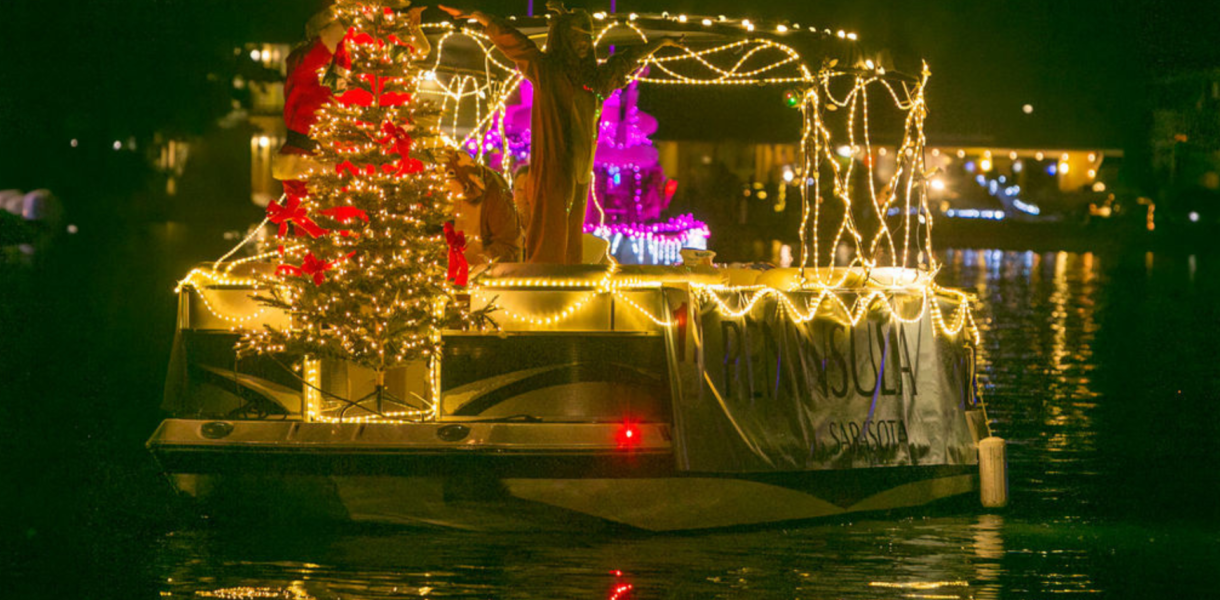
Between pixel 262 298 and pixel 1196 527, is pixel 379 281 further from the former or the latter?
pixel 1196 527

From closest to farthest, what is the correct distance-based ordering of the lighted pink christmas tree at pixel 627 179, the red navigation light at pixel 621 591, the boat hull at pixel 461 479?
the red navigation light at pixel 621 591, the boat hull at pixel 461 479, the lighted pink christmas tree at pixel 627 179

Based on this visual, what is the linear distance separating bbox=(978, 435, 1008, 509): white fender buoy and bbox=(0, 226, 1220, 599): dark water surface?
0.15 m

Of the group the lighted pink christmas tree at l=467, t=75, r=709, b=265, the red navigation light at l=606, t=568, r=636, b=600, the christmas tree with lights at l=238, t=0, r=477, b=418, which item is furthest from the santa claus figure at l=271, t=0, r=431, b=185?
the lighted pink christmas tree at l=467, t=75, r=709, b=265

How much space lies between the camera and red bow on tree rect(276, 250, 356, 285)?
8328 millimetres

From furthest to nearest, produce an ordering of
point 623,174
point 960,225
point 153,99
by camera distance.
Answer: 1. point 960,225
2. point 153,99
3. point 623,174

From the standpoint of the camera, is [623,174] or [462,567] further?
[623,174]

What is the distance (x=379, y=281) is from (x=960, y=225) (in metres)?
45.9

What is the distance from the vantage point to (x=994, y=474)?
341 inches

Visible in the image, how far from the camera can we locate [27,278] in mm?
24938

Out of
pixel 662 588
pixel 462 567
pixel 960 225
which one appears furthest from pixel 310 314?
pixel 960 225

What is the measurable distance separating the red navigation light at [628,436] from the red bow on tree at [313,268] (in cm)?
183

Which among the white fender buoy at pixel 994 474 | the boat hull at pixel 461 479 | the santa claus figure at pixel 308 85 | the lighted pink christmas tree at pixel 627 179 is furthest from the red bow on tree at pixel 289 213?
the lighted pink christmas tree at pixel 627 179

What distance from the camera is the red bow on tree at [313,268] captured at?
8.33 metres

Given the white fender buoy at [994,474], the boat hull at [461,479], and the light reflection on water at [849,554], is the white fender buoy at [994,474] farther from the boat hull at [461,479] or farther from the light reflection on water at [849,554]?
the boat hull at [461,479]
